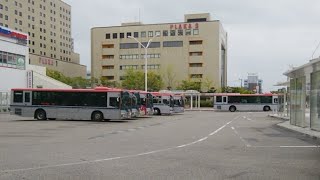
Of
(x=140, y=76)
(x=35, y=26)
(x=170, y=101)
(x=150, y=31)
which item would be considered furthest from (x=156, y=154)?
(x=35, y=26)

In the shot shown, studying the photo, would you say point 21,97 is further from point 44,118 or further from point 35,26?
point 35,26

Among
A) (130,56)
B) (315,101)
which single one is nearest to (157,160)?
(315,101)

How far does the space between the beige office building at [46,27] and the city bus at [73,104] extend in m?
76.6

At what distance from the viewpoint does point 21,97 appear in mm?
35531

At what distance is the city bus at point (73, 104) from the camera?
1337 inches

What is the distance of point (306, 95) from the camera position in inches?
1051

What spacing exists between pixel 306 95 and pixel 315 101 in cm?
358

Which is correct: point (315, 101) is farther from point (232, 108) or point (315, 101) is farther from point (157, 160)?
point (232, 108)

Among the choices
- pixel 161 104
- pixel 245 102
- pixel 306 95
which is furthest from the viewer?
pixel 245 102

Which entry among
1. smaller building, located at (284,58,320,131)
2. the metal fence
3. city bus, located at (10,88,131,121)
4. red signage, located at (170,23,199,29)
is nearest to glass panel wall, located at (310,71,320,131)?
smaller building, located at (284,58,320,131)

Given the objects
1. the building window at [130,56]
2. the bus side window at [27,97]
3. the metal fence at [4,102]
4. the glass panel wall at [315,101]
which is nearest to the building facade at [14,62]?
the metal fence at [4,102]

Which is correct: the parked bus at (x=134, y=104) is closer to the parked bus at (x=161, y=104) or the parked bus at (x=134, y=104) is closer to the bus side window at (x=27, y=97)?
the bus side window at (x=27, y=97)

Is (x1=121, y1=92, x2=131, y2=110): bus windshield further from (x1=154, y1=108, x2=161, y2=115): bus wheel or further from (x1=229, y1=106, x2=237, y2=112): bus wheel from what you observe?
(x1=229, y1=106, x2=237, y2=112): bus wheel

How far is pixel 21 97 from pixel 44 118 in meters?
2.54
